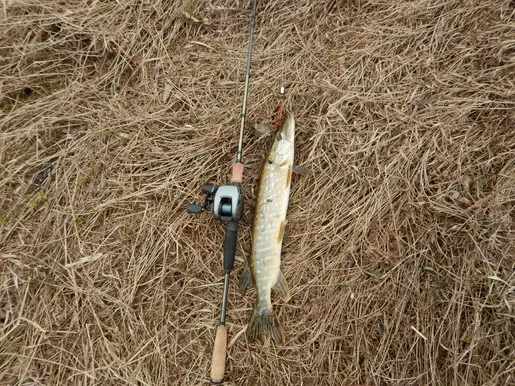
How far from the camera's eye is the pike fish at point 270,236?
1.84 m

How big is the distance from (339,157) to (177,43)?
134 centimetres

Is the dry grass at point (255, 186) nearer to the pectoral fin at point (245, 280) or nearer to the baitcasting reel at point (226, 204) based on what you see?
the pectoral fin at point (245, 280)

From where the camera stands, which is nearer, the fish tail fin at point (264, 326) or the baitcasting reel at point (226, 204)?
the baitcasting reel at point (226, 204)

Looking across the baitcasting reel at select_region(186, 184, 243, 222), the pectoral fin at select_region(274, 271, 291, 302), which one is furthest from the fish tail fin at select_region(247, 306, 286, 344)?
the baitcasting reel at select_region(186, 184, 243, 222)

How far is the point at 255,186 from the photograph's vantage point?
2035 millimetres

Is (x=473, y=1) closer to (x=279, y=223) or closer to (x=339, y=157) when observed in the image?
(x=339, y=157)

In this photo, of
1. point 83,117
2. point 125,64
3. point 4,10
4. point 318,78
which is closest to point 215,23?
point 125,64

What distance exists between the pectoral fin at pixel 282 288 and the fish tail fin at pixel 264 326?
0.11m

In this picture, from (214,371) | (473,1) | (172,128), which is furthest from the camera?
(172,128)

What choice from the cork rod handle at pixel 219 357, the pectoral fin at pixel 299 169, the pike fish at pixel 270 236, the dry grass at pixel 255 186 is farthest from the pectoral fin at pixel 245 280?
the pectoral fin at pixel 299 169

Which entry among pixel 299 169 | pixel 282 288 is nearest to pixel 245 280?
pixel 282 288

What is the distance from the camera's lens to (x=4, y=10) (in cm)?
218

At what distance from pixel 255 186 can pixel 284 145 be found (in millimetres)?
332

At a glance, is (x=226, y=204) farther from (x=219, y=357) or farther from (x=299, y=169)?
(x=219, y=357)
